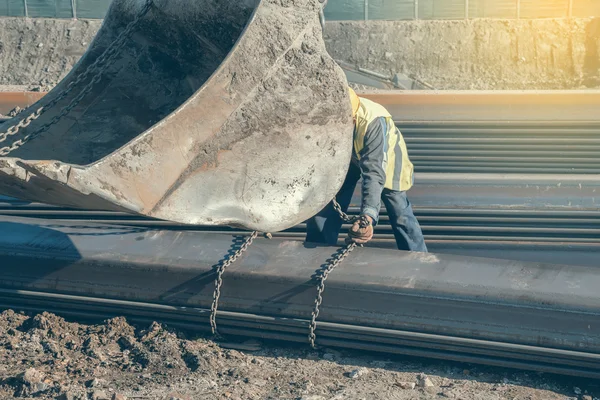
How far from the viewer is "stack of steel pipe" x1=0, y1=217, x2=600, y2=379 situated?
3879 millimetres

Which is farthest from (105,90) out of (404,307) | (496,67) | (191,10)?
(496,67)

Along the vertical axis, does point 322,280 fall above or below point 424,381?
above

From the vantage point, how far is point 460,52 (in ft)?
62.6

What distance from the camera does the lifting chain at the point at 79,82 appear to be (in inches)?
185

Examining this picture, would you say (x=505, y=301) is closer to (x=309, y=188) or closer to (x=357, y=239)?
(x=357, y=239)

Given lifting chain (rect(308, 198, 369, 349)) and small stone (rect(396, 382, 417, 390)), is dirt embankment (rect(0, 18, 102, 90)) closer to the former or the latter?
lifting chain (rect(308, 198, 369, 349))

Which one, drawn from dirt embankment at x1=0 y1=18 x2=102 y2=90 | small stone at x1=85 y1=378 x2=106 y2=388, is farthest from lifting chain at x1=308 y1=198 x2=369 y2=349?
dirt embankment at x1=0 y1=18 x2=102 y2=90

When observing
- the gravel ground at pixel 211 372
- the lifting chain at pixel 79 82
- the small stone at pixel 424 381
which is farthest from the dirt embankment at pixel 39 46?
the small stone at pixel 424 381

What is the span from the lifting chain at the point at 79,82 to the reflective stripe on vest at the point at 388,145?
165cm

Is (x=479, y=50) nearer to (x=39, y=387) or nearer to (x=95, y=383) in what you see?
(x=95, y=383)

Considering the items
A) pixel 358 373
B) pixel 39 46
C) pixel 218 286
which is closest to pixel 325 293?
pixel 358 373

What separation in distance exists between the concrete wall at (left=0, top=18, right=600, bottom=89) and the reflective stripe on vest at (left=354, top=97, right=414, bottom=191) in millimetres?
14237

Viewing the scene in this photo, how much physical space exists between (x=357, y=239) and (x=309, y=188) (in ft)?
1.44

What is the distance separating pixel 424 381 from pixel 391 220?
4.31 feet
